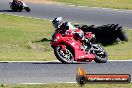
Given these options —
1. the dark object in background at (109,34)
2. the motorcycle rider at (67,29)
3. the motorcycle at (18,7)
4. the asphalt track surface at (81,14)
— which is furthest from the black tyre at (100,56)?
the motorcycle at (18,7)

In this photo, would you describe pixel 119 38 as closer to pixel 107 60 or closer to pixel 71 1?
pixel 107 60

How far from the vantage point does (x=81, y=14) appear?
1393 inches

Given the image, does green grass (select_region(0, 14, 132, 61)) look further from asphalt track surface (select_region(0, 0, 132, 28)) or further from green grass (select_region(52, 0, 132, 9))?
green grass (select_region(52, 0, 132, 9))

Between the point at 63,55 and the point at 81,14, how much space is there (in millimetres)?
21084

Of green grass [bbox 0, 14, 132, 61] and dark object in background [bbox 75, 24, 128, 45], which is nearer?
green grass [bbox 0, 14, 132, 61]

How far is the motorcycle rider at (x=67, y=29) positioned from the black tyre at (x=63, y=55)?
19.2 inches

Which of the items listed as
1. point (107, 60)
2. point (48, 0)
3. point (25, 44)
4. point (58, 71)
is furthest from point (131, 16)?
point (58, 71)

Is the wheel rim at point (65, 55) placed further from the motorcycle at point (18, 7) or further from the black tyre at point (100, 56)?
the motorcycle at point (18, 7)

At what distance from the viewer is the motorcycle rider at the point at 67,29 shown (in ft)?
47.2

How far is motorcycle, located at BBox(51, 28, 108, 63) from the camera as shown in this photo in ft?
47.4

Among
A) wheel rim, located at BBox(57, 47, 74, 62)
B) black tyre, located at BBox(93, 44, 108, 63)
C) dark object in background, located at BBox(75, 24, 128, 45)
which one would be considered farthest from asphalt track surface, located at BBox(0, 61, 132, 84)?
dark object in background, located at BBox(75, 24, 128, 45)

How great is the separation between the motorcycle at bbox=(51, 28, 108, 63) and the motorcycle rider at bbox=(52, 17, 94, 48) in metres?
0.09

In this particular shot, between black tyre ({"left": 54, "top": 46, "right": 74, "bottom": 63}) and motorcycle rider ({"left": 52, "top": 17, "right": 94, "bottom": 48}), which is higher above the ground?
motorcycle rider ({"left": 52, "top": 17, "right": 94, "bottom": 48})

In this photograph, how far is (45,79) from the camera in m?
11.9
